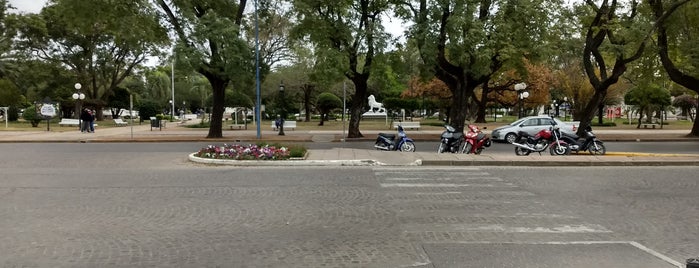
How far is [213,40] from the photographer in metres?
25.9

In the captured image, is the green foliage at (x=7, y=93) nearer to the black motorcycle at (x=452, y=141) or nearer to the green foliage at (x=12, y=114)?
the green foliage at (x=12, y=114)

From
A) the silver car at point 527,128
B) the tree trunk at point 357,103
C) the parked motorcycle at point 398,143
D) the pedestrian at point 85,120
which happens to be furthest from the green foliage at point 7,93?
the silver car at point 527,128

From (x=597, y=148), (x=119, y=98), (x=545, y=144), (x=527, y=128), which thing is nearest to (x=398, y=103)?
(x=527, y=128)

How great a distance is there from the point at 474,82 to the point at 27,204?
948 inches

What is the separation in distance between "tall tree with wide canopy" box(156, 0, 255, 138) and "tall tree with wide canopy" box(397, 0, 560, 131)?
841 centimetres

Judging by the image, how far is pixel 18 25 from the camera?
153 feet

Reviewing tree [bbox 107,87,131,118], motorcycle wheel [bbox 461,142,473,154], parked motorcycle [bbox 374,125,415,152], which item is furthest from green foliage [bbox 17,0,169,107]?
motorcycle wheel [bbox 461,142,473,154]

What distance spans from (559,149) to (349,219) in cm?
1200

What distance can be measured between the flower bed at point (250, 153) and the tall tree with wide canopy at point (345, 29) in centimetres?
1052

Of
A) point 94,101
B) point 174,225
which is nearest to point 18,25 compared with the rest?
point 94,101

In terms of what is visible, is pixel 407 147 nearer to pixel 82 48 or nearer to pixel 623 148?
pixel 623 148

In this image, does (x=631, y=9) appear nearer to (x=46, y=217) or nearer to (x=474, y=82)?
(x=474, y=82)

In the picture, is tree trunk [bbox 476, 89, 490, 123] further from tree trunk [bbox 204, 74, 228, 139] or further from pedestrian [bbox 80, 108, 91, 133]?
pedestrian [bbox 80, 108, 91, 133]

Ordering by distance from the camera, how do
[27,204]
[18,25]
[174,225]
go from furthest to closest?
[18,25], [27,204], [174,225]
